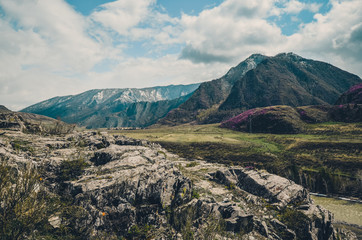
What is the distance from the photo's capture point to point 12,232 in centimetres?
1141

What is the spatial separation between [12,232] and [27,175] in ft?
11.3

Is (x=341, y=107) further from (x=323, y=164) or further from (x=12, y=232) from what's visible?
(x=12, y=232)

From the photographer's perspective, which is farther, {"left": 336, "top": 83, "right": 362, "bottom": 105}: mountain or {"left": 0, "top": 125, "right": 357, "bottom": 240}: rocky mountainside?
{"left": 336, "top": 83, "right": 362, "bottom": 105}: mountain

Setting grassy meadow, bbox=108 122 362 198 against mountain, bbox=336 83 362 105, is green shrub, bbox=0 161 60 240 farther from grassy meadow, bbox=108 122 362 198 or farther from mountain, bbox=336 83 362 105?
mountain, bbox=336 83 362 105

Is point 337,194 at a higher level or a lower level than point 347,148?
lower

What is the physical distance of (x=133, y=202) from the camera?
57.5ft

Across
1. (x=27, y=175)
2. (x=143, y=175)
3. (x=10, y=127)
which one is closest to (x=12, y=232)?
(x=27, y=175)

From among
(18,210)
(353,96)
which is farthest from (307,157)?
(353,96)

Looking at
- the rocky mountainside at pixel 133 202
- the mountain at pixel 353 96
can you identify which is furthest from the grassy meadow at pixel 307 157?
the mountain at pixel 353 96

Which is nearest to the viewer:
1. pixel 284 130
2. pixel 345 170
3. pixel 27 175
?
pixel 27 175

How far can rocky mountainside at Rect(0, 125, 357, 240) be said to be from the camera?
13.6 meters

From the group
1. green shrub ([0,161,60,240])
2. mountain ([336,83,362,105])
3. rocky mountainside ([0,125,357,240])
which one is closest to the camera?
green shrub ([0,161,60,240])

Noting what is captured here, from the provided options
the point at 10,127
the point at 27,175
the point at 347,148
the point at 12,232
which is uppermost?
the point at 10,127

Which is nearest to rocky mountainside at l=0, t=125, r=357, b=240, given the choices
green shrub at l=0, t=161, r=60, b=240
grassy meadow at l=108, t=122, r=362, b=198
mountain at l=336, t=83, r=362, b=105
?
green shrub at l=0, t=161, r=60, b=240
